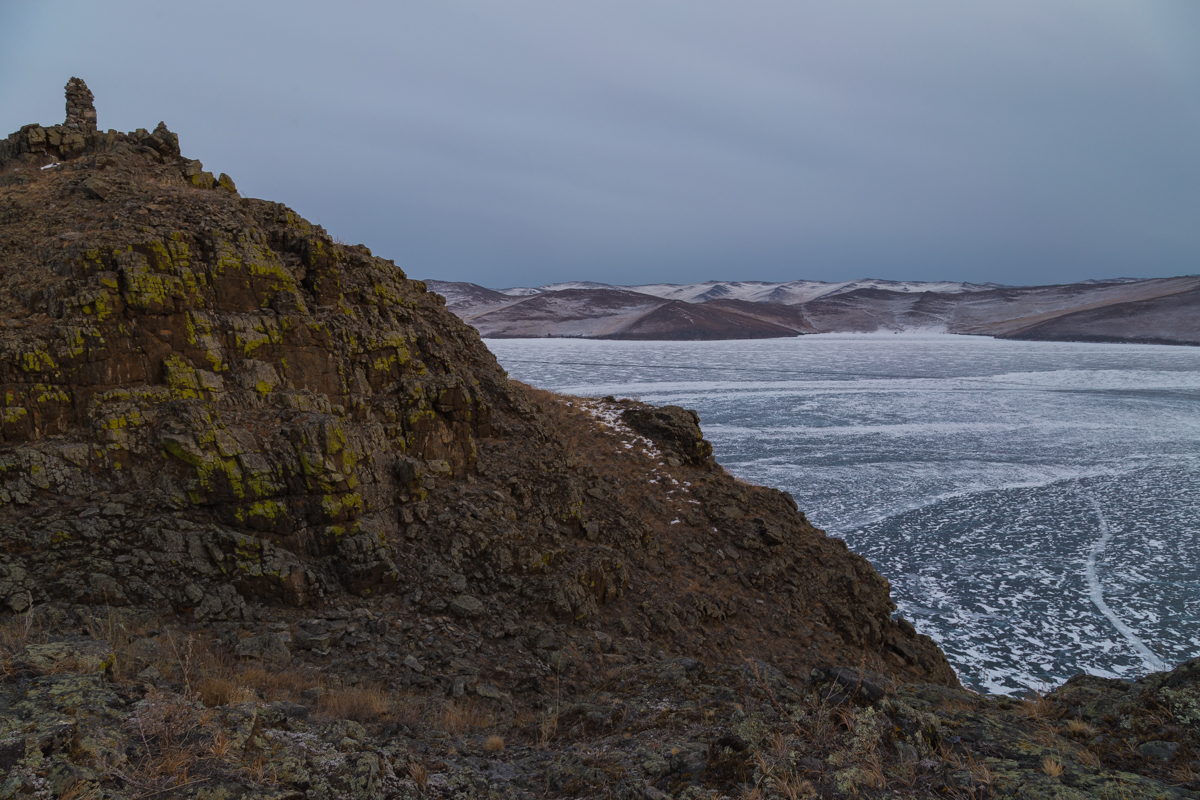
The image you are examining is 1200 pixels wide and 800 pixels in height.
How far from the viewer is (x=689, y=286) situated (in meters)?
181

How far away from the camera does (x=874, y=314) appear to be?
108000mm

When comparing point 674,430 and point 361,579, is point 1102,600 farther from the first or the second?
point 361,579

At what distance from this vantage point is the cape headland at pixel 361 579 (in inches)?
134

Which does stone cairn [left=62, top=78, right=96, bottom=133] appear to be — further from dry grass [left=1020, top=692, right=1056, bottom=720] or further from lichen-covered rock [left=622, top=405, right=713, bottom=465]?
dry grass [left=1020, top=692, right=1056, bottom=720]

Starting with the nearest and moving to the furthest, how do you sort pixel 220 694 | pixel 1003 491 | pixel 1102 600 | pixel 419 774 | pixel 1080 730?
pixel 419 774 → pixel 220 694 → pixel 1080 730 → pixel 1102 600 → pixel 1003 491

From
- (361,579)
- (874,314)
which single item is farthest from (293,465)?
(874,314)

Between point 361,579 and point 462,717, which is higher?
point 361,579

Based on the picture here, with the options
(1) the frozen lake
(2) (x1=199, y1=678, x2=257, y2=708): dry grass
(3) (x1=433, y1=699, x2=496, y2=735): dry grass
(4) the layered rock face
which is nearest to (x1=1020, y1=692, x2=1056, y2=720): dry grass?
(1) the frozen lake

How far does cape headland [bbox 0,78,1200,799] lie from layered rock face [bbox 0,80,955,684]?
3cm

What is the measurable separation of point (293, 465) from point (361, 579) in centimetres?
137

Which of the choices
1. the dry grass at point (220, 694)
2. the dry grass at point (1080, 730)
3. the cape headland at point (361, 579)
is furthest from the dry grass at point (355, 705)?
the dry grass at point (1080, 730)

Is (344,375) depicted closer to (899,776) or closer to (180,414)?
(180,414)

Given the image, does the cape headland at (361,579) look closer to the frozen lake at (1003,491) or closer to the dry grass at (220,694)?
the dry grass at (220,694)

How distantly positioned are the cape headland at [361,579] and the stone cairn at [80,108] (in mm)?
31
